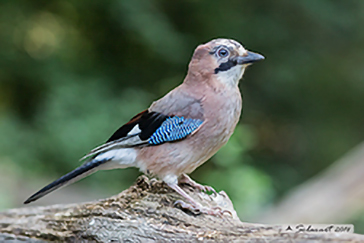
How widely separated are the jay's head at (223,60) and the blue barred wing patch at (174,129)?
0.29 m

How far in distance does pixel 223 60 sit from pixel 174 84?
297 cm

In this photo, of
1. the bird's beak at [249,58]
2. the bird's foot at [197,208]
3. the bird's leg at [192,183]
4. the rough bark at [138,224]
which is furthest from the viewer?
the bird's leg at [192,183]

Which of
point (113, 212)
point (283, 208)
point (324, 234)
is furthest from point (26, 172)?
point (324, 234)

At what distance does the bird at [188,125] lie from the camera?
2.68 m

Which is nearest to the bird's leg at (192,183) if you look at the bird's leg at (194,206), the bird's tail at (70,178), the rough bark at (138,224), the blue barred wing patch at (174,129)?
the rough bark at (138,224)

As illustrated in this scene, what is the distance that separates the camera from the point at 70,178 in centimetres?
262

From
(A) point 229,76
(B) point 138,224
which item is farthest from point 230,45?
(B) point 138,224

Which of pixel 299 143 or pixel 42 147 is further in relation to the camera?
pixel 299 143

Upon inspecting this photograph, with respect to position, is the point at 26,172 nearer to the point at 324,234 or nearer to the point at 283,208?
the point at 283,208

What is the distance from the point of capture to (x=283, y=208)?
508 cm

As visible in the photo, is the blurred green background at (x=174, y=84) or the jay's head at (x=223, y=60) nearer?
the jay's head at (x=223, y=60)

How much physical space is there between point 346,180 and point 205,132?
279 cm

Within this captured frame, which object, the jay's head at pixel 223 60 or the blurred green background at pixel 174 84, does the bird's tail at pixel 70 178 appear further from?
the blurred green background at pixel 174 84

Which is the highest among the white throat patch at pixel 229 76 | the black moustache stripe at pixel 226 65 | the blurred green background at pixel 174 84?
the blurred green background at pixel 174 84
